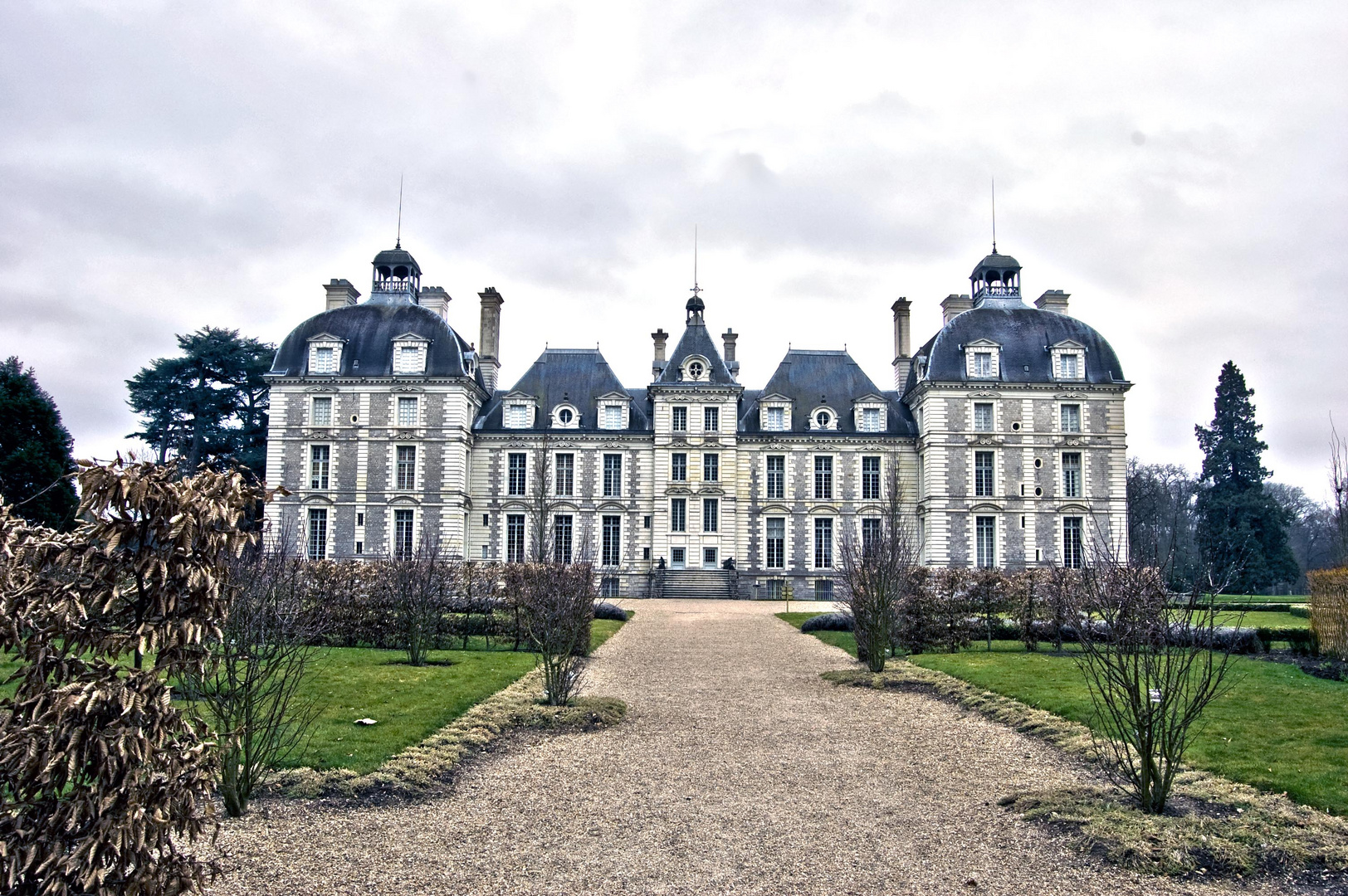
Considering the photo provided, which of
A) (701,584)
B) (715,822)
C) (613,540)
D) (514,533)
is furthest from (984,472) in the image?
(715,822)

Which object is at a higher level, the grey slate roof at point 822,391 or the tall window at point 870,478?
the grey slate roof at point 822,391

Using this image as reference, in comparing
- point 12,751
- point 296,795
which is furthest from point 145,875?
point 296,795

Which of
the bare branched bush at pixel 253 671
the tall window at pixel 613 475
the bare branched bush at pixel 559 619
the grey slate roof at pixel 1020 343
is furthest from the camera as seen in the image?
the tall window at pixel 613 475

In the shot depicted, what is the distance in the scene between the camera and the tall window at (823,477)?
126 ft

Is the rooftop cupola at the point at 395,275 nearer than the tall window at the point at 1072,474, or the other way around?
the tall window at the point at 1072,474

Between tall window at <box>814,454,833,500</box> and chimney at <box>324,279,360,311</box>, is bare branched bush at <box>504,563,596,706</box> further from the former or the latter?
chimney at <box>324,279,360,311</box>

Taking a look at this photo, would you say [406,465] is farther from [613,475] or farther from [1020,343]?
[1020,343]

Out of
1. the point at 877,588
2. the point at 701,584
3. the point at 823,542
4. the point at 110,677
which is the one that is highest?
the point at 823,542

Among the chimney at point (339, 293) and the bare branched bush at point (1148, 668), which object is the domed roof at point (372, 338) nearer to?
the chimney at point (339, 293)

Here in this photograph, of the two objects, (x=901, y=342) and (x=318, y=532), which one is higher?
(x=901, y=342)

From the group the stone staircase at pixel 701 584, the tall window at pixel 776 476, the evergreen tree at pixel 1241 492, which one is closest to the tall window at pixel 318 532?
the stone staircase at pixel 701 584

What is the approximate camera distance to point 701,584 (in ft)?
118

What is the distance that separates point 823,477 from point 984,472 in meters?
6.16

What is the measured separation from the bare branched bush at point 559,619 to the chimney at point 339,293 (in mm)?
29514
